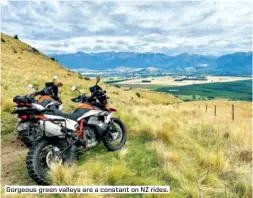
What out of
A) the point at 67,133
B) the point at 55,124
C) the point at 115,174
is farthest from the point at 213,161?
the point at 55,124

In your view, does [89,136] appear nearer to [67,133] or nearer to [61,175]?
[67,133]

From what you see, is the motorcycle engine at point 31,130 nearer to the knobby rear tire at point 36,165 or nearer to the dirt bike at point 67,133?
the dirt bike at point 67,133

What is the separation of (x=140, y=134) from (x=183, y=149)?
167 centimetres

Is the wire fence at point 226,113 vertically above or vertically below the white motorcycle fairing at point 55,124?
below

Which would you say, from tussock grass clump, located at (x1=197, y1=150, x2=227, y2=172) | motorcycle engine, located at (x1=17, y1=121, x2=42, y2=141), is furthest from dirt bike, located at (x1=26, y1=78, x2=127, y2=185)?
tussock grass clump, located at (x1=197, y1=150, x2=227, y2=172)

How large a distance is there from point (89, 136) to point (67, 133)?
76 cm

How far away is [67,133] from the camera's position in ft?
19.3

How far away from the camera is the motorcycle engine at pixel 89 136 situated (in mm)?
6406

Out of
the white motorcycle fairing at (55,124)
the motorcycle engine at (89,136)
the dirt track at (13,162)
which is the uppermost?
the white motorcycle fairing at (55,124)

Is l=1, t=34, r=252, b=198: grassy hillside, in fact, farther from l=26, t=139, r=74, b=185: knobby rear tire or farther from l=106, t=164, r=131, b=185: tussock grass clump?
l=26, t=139, r=74, b=185: knobby rear tire

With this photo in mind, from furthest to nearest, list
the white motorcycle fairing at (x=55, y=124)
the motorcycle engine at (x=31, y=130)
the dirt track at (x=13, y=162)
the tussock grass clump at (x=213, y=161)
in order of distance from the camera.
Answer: the motorcycle engine at (x=31, y=130), the tussock grass clump at (x=213, y=161), the dirt track at (x=13, y=162), the white motorcycle fairing at (x=55, y=124)

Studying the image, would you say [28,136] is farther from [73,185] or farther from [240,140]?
[240,140]

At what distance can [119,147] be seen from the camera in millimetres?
7617

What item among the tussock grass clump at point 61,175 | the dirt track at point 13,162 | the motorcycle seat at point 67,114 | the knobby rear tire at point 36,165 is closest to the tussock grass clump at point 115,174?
the tussock grass clump at point 61,175
